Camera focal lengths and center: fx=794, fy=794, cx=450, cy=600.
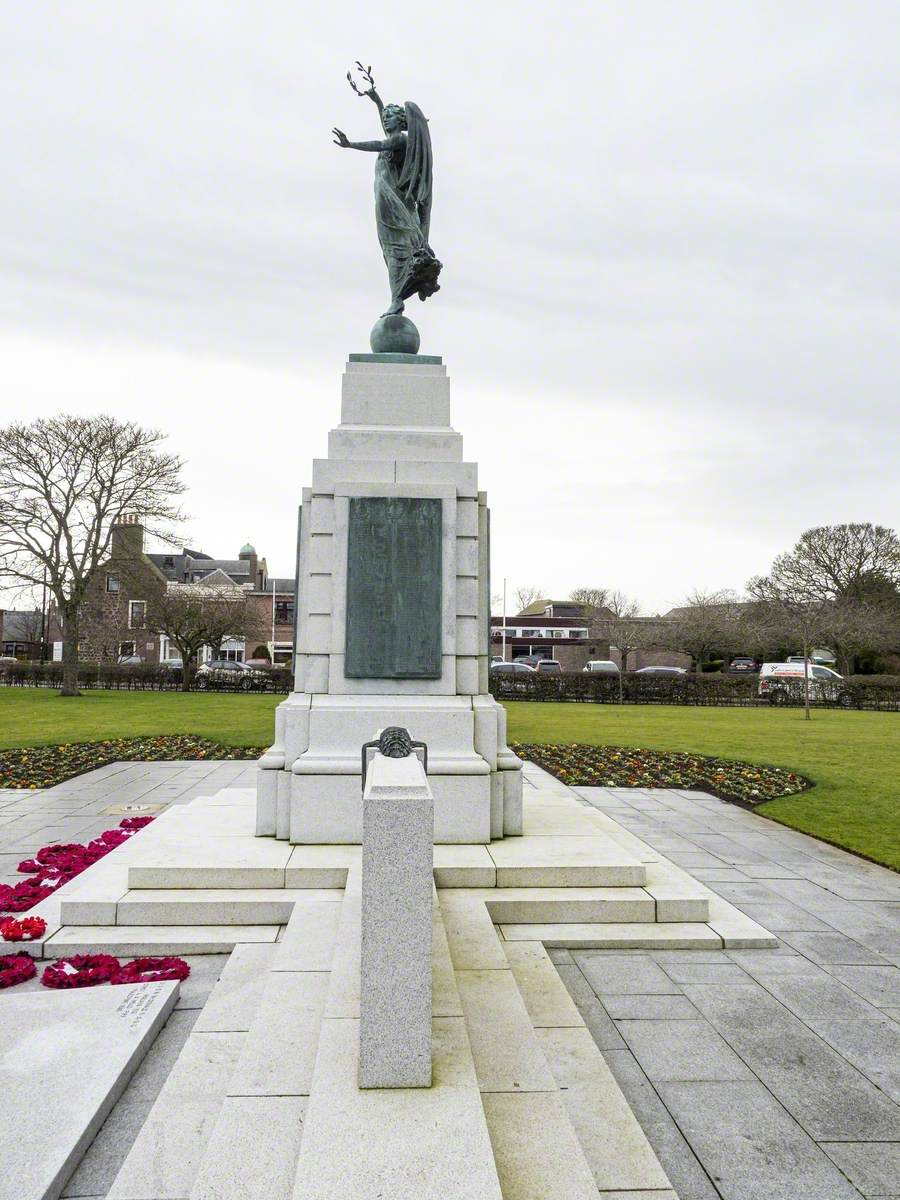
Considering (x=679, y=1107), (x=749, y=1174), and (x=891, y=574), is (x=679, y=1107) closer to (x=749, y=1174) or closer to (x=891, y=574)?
(x=749, y=1174)

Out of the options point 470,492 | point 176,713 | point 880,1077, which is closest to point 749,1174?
point 880,1077

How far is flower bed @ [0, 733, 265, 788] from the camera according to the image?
12695 millimetres

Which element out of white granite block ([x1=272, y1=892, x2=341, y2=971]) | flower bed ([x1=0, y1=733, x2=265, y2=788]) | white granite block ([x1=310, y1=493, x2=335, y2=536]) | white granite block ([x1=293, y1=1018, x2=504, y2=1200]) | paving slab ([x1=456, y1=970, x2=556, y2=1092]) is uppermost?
white granite block ([x1=310, y1=493, x2=335, y2=536])

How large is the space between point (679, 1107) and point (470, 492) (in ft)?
16.7

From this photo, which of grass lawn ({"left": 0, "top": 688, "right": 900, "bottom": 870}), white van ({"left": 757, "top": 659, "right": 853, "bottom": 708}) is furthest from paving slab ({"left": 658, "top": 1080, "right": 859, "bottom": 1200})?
white van ({"left": 757, "top": 659, "right": 853, "bottom": 708})

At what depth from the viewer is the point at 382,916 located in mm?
3168

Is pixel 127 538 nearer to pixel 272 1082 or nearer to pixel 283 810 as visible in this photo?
pixel 283 810

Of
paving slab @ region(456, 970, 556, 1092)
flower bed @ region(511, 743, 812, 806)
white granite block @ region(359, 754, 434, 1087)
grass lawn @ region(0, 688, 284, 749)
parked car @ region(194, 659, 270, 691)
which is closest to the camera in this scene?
white granite block @ region(359, 754, 434, 1087)

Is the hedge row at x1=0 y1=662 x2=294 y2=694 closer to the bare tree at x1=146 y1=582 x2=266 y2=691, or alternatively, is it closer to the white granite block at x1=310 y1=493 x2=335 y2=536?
the bare tree at x1=146 y1=582 x2=266 y2=691

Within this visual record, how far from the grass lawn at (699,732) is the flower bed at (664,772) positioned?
20.9 inches

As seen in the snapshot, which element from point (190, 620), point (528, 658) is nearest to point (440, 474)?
point (190, 620)

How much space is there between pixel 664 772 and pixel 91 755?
10641mm

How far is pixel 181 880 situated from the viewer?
586 cm

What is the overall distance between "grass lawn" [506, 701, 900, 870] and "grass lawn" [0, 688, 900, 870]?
0.02m
